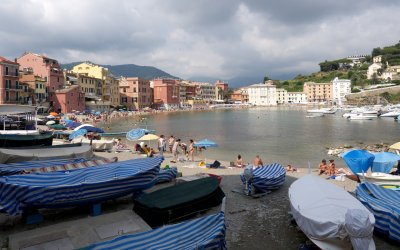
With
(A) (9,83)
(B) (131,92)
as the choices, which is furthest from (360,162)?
(B) (131,92)

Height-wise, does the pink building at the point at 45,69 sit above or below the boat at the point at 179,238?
above

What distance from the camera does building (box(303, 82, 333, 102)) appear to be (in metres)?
180

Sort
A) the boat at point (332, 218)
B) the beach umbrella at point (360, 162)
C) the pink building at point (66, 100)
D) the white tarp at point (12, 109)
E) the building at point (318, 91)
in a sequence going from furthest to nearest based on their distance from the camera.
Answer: the building at point (318, 91), the pink building at point (66, 100), the white tarp at point (12, 109), the beach umbrella at point (360, 162), the boat at point (332, 218)

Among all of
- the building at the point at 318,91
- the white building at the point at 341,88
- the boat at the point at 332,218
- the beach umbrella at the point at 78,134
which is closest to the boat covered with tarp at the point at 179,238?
the boat at the point at 332,218

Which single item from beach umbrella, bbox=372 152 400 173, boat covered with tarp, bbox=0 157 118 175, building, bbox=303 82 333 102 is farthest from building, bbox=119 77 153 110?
building, bbox=303 82 333 102

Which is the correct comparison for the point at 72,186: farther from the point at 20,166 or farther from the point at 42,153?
the point at 42,153

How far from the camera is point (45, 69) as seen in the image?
69.9 m

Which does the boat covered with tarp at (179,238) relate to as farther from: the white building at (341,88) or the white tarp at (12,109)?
the white building at (341,88)

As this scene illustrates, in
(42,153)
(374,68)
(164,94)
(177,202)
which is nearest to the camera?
(177,202)

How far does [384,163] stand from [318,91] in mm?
177235

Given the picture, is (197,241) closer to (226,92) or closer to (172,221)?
(172,221)

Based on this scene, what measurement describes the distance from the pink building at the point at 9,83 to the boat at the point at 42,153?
4505cm

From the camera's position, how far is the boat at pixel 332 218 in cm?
677

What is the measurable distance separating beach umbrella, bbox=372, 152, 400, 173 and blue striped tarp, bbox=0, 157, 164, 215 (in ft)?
37.3
